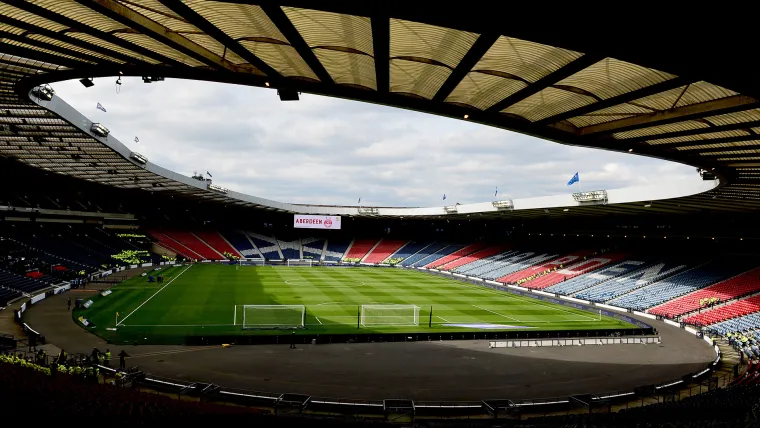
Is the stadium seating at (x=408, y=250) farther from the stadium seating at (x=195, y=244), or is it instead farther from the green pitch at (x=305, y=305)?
the stadium seating at (x=195, y=244)

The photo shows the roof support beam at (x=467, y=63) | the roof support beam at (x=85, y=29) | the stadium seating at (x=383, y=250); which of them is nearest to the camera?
the roof support beam at (x=467, y=63)

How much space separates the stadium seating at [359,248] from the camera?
90.8 meters

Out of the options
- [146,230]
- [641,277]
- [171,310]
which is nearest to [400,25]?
[171,310]

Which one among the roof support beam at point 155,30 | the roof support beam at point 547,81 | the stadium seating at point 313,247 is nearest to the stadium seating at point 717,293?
the roof support beam at point 547,81

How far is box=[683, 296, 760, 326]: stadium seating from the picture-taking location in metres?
37.1

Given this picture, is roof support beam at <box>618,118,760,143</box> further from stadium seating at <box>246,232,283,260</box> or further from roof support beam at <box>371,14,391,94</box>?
stadium seating at <box>246,232,283,260</box>

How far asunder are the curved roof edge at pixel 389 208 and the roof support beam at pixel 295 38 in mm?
15740

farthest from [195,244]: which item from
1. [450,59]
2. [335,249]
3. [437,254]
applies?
[450,59]

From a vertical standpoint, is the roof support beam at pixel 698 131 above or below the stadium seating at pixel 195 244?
above

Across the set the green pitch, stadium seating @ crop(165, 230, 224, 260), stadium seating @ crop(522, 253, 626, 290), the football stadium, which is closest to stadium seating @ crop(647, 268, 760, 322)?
the football stadium

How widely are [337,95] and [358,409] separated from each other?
37.3ft

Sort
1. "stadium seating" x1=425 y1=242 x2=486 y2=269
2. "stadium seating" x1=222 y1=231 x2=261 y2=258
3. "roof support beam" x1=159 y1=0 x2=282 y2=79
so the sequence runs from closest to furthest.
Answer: "roof support beam" x1=159 y1=0 x2=282 y2=79, "stadium seating" x1=425 y1=242 x2=486 y2=269, "stadium seating" x1=222 y1=231 x2=261 y2=258

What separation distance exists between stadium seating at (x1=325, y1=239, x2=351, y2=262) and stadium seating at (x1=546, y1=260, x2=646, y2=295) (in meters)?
44.0

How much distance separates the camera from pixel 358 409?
17.9 metres
